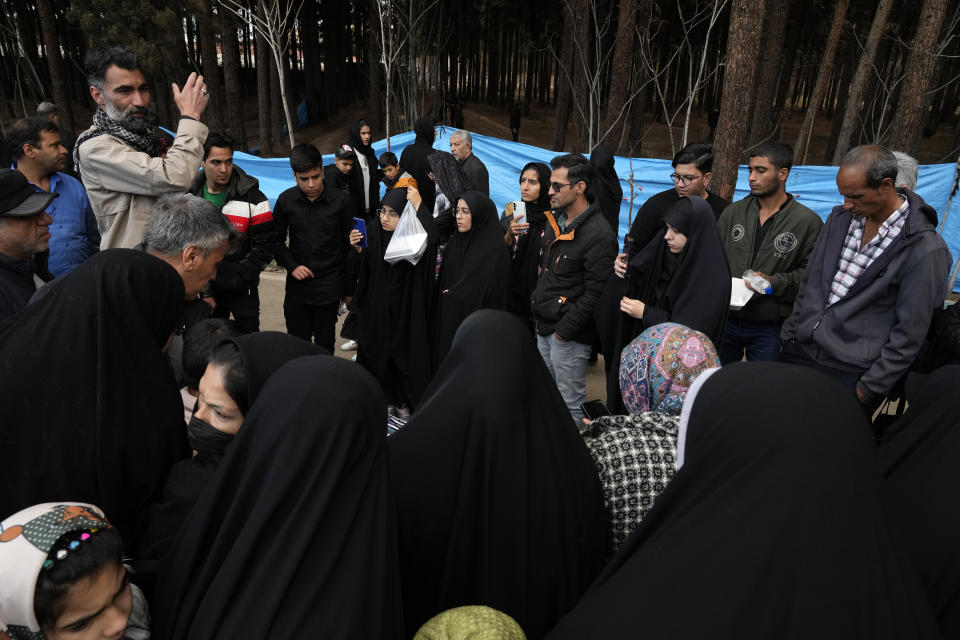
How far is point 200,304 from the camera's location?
105 inches

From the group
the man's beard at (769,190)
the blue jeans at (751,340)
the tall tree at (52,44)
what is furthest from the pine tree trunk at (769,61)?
the tall tree at (52,44)

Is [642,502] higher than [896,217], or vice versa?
[896,217]

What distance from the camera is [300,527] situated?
3.81ft

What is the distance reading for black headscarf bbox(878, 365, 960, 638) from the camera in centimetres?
133

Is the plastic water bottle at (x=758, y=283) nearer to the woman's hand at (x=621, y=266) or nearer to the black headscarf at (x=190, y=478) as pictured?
the woman's hand at (x=621, y=266)

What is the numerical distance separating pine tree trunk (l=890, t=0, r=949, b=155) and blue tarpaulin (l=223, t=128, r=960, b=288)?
1.91 feet

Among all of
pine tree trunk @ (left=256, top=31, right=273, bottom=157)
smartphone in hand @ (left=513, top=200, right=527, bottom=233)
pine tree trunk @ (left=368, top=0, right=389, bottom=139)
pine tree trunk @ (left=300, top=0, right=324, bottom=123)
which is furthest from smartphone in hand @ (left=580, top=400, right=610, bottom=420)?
pine tree trunk @ (left=300, top=0, right=324, bottom=123)

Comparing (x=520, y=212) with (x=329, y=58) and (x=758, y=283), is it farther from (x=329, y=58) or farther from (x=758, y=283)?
(x=329, y=58)

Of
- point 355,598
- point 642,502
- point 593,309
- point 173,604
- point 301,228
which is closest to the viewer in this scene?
point 355,598

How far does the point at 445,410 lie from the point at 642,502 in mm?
614

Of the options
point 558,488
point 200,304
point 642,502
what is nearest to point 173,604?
point 558,488

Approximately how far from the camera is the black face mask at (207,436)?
162 cm

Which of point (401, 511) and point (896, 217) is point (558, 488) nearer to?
point (401, 511)

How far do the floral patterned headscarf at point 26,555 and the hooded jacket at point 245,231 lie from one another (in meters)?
2.39
